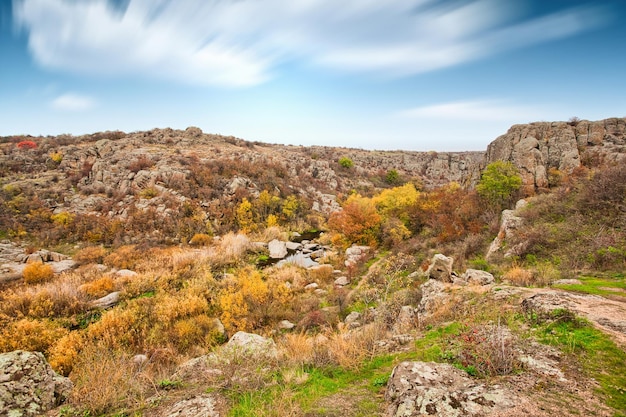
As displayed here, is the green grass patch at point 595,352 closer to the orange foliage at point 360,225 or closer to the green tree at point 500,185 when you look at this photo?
the green tree at point 500,185

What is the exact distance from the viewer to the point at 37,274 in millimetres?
15922

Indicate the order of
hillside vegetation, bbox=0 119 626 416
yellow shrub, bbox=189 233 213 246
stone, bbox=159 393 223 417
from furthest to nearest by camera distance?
yellow shrub, bbox=189 233 213 246 < hillside vegetation, bbox=0 119 626 416 < stone, bbox=159 393 223 417

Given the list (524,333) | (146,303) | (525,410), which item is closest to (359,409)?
(525,410)

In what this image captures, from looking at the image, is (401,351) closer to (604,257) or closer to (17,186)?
(604,257)

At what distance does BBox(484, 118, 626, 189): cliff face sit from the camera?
19.2 meters

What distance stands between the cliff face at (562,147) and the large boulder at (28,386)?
25965 millimetres

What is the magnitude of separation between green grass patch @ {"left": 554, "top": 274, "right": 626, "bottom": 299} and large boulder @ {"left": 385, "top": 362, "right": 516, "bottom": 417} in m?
5.37

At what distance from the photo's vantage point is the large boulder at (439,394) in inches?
133

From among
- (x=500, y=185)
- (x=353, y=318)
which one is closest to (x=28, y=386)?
(x=353, y=318)

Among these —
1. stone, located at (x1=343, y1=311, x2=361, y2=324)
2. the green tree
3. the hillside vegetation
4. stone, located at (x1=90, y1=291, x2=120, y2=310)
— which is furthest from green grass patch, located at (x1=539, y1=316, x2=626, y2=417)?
stone, located at (x1=90, y1=291, x2=120, y2=310)

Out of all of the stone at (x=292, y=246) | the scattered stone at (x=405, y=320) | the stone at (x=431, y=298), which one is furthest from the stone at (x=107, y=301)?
the stone at (x=292, y=246)

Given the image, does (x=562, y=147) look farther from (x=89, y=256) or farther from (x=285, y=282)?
(x=89, y=256)

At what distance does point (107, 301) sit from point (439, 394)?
17356 mm

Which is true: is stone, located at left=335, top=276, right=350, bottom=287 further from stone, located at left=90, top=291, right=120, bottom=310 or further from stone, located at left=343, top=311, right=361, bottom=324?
stone, located at left=90, top=291, right=120, bottom=310
